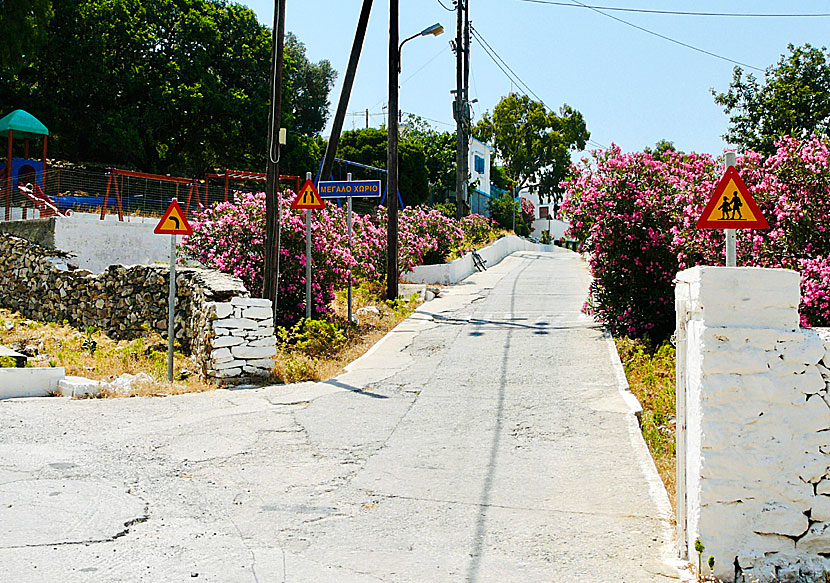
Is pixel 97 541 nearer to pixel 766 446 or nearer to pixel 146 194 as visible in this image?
pixel 766 446

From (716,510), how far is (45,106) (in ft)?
114

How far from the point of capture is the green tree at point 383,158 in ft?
142

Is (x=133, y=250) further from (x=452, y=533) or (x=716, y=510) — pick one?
(x=716, y=510)

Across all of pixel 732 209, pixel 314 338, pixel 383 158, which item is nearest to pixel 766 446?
pixel 732 209

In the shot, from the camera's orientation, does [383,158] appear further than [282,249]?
Yes

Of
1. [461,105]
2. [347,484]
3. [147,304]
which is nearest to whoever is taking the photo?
[347,484]

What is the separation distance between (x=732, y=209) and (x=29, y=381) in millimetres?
8587

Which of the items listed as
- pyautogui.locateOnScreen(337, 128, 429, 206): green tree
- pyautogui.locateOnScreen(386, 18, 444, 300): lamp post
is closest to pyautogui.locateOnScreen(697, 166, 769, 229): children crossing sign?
pyautogui.locateOnScreen(386, 18, 444, 300): lamp post

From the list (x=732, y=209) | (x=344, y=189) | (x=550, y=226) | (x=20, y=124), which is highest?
(x=20, y=124)

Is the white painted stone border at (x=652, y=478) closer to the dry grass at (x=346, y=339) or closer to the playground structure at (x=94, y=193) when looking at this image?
the dry grass at (x=346, y=339)

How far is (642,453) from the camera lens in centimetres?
694

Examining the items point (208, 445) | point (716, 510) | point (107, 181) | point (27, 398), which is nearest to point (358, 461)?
point (208, 445)

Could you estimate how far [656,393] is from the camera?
9656mm

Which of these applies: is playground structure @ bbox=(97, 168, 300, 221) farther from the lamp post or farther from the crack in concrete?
the crack in concrete
